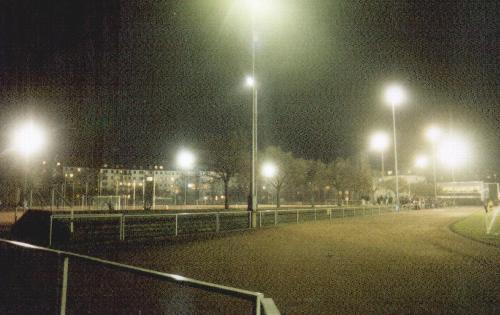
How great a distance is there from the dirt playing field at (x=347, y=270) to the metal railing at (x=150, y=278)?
3.01 meters

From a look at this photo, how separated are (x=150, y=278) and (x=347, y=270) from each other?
6873mm

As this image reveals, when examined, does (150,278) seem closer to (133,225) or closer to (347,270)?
(347,270)

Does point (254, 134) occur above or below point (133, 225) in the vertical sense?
above

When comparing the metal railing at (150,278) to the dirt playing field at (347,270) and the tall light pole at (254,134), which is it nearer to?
the dirt playing field at (347,270)

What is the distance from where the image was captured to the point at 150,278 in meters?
3.53

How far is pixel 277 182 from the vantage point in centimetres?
6456

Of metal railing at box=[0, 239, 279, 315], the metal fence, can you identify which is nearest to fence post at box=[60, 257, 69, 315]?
metal railing at box=[0, 239, 279, 315]

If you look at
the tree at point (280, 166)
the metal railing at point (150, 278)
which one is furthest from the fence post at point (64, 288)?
the tree at point (280, 166)

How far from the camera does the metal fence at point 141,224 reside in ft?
47.3

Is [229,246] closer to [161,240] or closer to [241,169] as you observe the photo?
[161,240]

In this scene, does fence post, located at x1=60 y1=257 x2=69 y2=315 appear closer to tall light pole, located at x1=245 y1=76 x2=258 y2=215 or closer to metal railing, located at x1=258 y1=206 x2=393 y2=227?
tall light pole, located at x1=245 y1=76 x2=258 y2=215

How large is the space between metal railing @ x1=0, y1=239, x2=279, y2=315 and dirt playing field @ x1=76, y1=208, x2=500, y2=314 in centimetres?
301

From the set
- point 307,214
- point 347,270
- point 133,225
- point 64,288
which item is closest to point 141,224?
point 133,225

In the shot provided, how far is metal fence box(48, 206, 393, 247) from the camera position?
1443 cm
